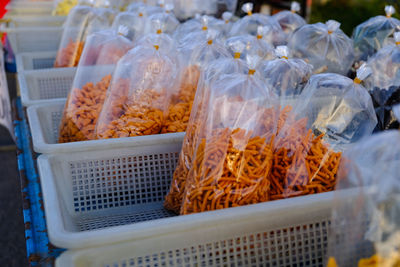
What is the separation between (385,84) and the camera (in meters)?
1.14

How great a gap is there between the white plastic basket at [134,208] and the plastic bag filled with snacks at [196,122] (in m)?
0.05

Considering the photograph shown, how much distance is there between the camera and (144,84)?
1.14 m

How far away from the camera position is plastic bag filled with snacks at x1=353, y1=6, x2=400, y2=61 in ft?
4.66

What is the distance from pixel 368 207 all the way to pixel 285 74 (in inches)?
23.1

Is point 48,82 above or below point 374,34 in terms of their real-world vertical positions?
below

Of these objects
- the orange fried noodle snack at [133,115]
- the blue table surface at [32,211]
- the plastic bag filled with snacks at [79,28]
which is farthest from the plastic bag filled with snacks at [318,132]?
the plastic bag filled with snacks at [79,28]

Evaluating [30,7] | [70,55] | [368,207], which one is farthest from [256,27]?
[30,7]

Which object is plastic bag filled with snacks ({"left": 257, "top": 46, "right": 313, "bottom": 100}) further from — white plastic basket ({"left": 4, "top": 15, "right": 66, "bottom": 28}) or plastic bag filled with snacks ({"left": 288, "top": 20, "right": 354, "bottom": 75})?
white plastic basket ({"left": 4, "top": 15, "right": 66, "bottom": 28})

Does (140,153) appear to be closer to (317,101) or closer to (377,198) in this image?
(317,101)

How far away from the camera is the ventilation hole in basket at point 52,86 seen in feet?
4.98

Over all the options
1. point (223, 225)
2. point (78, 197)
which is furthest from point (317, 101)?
point (78, 197)

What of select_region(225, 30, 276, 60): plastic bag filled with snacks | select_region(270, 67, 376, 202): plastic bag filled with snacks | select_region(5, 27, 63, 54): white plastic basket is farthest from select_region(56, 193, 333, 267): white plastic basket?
select_region(5, 27, 63, 54): white plastic basket

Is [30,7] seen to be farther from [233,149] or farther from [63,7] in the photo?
[233,149]

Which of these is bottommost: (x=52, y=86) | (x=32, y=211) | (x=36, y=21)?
(x=32, y=211)
